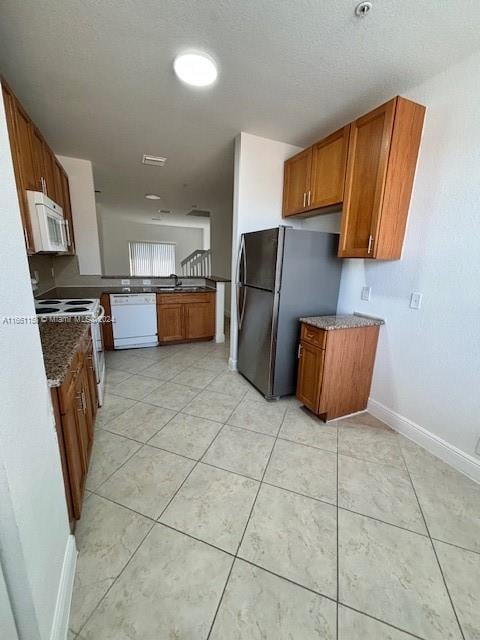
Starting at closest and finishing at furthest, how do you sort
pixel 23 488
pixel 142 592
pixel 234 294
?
pixel 23 488, pixel 142 592, pixel 234 294

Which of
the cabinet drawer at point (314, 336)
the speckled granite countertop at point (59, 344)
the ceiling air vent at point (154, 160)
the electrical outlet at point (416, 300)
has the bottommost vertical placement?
the cabinet drawer at point (314, 336)

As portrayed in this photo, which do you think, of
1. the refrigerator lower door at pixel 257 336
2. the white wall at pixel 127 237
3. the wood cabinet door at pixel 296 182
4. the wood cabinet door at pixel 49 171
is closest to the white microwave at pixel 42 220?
the wood cabinet door at pixel 49 171

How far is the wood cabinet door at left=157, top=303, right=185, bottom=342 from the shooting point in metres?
3.91

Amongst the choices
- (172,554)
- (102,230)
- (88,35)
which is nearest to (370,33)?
(88,35)

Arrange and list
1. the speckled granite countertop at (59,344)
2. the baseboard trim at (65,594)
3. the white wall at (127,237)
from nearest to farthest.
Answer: the baseboard trim at (65,594) < the speckled granite countertop at (59,344) < the white wall at (127,237)

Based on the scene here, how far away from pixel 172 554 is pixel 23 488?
2.65 feet

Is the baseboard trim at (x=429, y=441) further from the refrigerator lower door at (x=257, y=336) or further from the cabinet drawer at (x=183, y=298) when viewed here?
the cabinet drawer at (x=183, y=298)

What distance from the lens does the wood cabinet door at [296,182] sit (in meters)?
2.49

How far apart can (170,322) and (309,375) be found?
97.1 inches

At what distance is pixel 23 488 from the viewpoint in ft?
2.30

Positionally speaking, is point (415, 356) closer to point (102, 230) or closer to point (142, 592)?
point (142, 592)

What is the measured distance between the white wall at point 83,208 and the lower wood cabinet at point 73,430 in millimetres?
2340

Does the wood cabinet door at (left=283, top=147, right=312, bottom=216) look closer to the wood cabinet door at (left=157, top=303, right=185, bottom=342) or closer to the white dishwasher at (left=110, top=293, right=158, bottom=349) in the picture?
the wood cabinet door at (left=157, top=303, right=185, bottom=342)

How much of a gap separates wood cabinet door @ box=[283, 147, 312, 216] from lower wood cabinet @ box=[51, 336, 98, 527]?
7.63 feet
